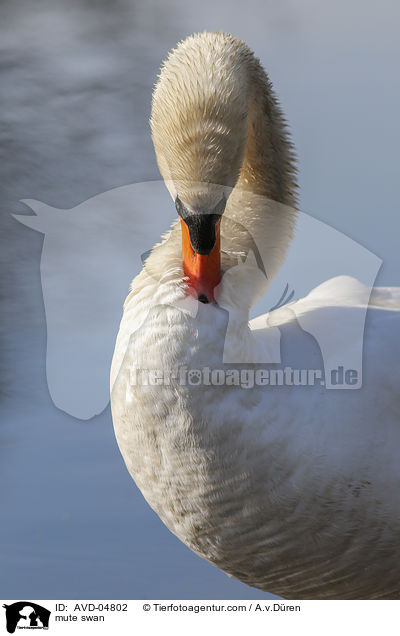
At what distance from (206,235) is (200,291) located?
3.6 inches

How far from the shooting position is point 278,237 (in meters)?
1.33

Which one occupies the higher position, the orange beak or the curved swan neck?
the curved swan neck

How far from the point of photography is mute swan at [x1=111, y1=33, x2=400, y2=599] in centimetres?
114

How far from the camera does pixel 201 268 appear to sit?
1.16 meters

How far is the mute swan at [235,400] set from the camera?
1139mm
